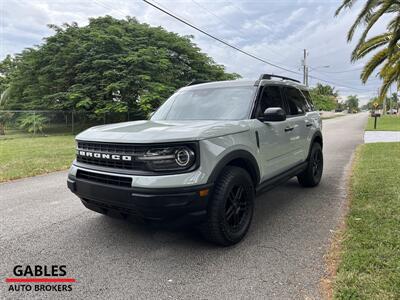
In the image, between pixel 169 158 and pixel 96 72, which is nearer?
pixel 169 158

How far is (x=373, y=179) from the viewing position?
596cm

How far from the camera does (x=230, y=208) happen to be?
3.37 metres

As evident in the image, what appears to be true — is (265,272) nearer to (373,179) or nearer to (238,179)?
(238,179)

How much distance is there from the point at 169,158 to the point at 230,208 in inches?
40.4

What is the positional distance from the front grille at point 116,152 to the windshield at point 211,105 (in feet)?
4.20

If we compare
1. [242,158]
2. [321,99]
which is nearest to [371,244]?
[242,158]

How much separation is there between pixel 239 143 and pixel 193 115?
96 cm

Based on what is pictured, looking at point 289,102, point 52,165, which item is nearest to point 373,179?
point 289,102

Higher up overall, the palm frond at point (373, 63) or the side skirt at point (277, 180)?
the palm frond at point (373, 63)

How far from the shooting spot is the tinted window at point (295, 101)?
4930 millimetres

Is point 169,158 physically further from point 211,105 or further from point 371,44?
point 371,44

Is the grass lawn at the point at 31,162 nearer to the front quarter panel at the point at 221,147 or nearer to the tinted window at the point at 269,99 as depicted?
the front quarter panel at the point at 221,147

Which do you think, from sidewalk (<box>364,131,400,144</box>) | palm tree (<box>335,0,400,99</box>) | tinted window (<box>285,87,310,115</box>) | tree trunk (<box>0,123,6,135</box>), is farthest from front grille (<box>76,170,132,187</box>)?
tree trunk (<box>0,123,6,135</box>)

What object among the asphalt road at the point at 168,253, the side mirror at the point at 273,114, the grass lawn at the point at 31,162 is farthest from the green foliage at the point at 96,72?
the side mirror at the point at 273,114
